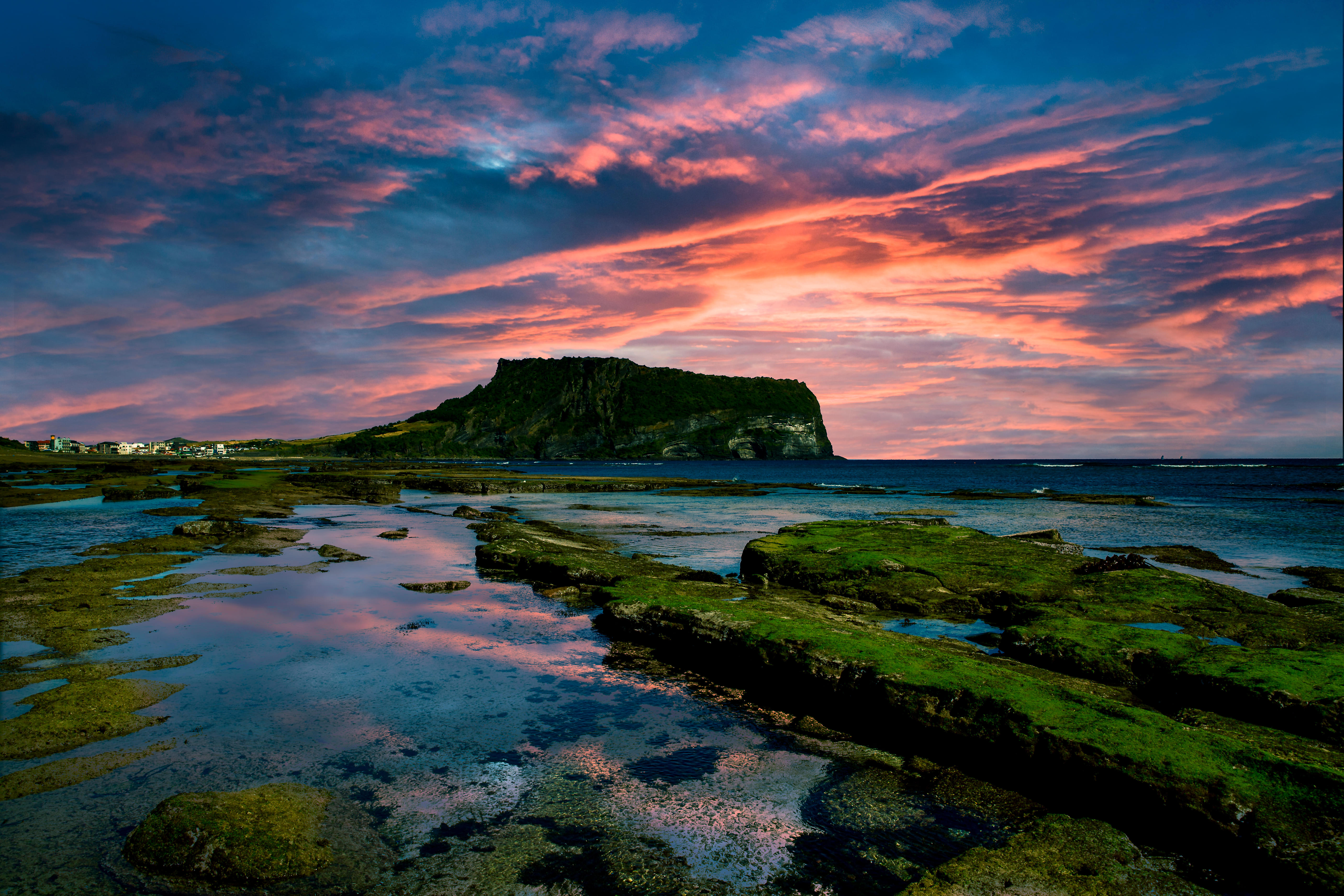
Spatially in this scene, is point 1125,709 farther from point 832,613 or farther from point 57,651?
point 57,651

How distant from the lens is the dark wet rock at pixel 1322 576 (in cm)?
2334

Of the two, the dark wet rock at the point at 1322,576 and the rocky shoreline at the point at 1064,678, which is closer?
the rocky shoreline at the point at 1064,678

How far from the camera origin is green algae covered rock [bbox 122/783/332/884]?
6.63 m

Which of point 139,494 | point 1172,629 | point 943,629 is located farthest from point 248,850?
point 139,494

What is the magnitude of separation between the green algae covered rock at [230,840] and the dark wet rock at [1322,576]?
3074cm

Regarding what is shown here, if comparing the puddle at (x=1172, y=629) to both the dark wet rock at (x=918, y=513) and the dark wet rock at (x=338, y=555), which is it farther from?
the dark wet rock at (x=918, y=513)

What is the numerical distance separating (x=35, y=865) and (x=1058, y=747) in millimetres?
12118

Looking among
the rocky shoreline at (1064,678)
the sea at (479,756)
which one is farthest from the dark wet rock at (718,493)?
the sea at (479,756)

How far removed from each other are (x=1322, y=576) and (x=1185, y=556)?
544 centimetres

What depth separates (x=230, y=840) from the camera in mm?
6930

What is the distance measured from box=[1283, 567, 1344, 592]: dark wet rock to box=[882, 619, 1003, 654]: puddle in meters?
15.2

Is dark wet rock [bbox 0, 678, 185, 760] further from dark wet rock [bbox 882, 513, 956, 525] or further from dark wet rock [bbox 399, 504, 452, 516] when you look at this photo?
dark wet rock [bbox 399, 504, 452, 516]

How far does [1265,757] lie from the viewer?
812cm

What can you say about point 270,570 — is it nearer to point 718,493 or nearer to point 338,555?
point 338,555
